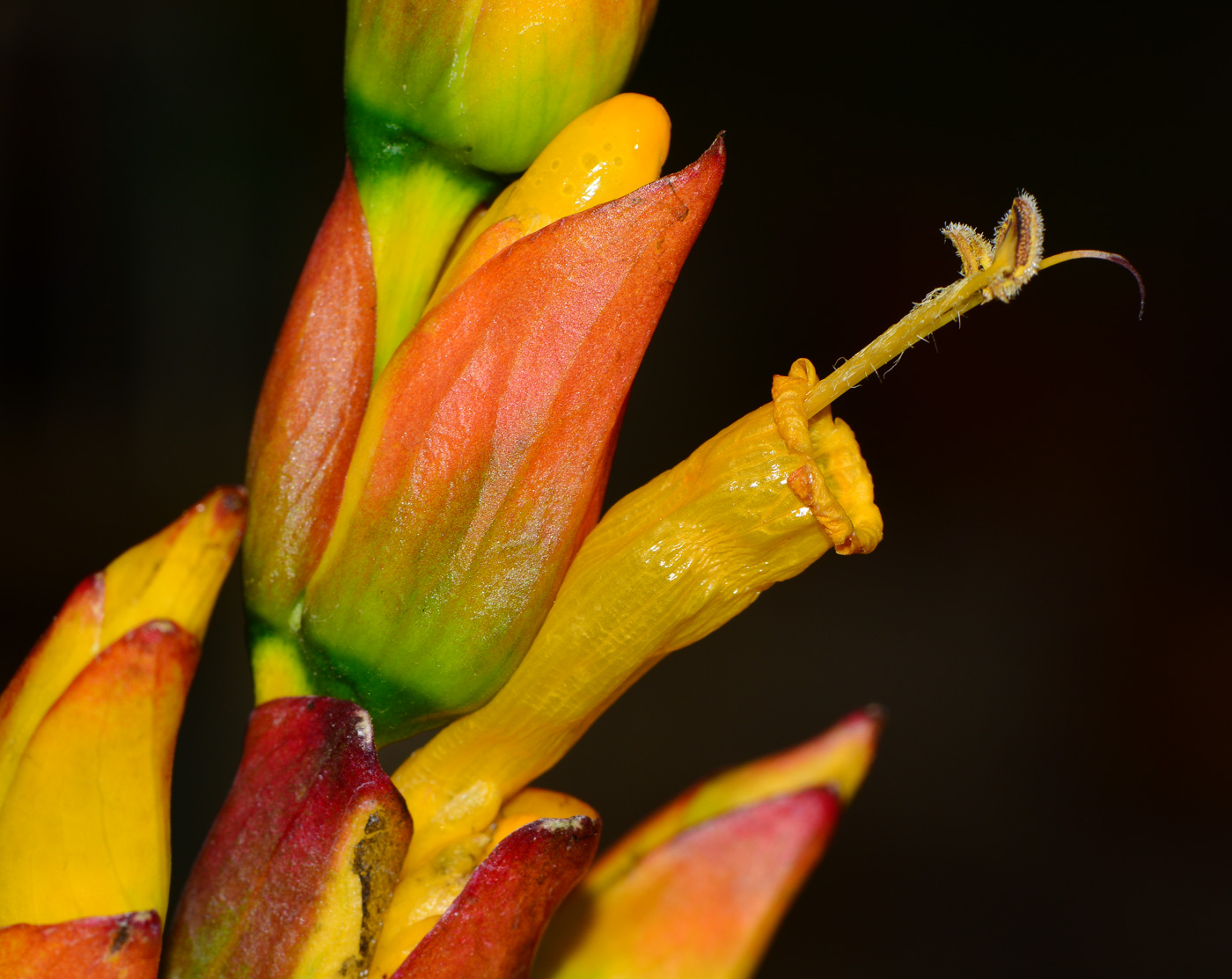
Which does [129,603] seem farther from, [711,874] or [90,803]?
[711,874]

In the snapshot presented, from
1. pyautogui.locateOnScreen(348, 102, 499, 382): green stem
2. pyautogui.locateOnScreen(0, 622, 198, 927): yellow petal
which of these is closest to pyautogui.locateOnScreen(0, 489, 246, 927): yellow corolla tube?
pyautogui.locateOnScreen(0, 622, 198, 927): yellow petal

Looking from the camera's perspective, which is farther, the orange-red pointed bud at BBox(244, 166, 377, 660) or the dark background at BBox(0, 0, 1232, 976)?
the dark background at BBox(0, 0, 1232, 976)

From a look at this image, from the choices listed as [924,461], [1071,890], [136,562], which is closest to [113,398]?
[924,461]

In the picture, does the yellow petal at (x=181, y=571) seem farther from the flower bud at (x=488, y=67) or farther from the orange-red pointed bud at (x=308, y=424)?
the flower bud at (x=488, y=67)

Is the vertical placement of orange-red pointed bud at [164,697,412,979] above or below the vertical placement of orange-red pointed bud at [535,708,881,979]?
above

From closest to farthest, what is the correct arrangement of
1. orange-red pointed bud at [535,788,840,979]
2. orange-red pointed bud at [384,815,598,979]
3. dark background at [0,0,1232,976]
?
orange-red pointed bud at [384,815,598,979]
orange-red pointed bud at [535,788,840,979]
dark background at [0,0,1232,976]

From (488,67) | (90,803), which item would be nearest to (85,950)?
(90,803)

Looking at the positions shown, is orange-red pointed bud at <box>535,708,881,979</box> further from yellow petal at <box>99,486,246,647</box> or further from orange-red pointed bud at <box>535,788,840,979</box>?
yellow petal at <box>99,486,246,647</box>

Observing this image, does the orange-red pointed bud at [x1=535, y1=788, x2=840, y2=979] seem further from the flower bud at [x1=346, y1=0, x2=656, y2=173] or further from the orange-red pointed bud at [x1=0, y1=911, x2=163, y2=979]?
the flower bud at [x1=346, y1=0, x2=656, y2=173]

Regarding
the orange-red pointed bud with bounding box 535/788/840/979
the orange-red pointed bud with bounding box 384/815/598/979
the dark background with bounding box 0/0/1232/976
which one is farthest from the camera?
the dark background with bounding box 0/0/1232/976
